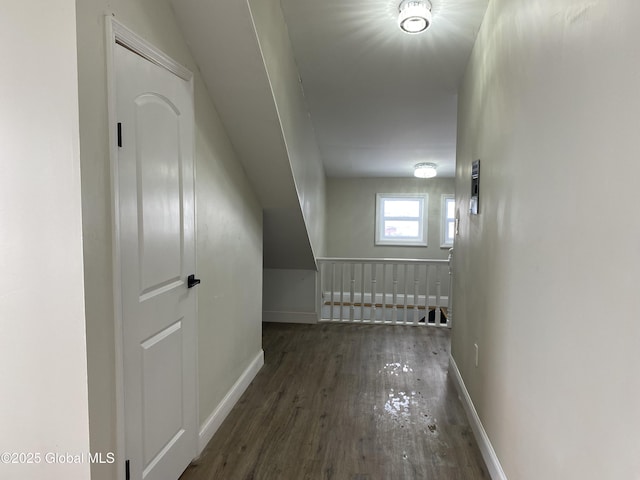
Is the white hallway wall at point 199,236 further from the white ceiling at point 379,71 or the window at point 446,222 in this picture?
the window at point 446,222

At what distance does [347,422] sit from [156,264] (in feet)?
5.14

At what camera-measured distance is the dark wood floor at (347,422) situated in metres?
1.99

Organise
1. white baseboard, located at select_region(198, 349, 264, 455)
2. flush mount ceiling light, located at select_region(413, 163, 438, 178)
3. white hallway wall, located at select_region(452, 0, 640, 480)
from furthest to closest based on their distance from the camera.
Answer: flush mount ceiling light, located at select_region(413, 163, 438, 178) < white baseboard, located at select_region(198, 349, 264, 455) < white hallway wall, located at select_region(452, 0, 640, 480)

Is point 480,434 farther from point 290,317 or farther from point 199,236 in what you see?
point 290,317

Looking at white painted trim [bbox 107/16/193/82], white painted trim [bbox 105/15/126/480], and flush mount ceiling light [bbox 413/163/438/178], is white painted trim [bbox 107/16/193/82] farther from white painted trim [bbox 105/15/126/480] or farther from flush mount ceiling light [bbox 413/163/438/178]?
flush mount ceiling light [bbox 413/163/438/178]

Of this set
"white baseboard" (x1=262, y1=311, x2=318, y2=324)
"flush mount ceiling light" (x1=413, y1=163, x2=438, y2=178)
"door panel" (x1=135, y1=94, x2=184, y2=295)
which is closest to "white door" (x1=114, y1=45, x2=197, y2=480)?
"door panel" (x1=135, y1=94, x2=184, y2=295)

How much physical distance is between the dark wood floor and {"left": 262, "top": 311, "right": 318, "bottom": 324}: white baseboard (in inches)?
31.6

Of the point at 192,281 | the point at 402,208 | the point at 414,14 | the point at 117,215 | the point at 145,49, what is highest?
the point at 414,14

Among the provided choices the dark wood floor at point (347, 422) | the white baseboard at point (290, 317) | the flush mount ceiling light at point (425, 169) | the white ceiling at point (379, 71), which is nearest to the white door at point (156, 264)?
the dark wood floor at point (347, 422)

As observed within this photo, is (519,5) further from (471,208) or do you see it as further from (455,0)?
(471,208)

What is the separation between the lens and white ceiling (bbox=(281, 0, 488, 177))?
8.04 feet

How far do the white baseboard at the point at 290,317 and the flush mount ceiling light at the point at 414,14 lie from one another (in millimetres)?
3217

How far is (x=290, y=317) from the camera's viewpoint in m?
4.68

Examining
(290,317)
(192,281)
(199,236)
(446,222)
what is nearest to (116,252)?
(192,281)
